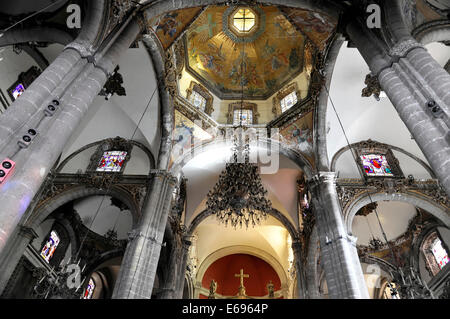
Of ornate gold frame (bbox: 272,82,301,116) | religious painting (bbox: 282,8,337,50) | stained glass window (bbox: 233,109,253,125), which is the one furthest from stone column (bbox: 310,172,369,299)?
stained glass window (bbox: 233,109,253,125)

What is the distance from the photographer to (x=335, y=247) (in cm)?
949

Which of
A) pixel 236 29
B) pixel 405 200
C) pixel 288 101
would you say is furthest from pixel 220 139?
pixel 405 200

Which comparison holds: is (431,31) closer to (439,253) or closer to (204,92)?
(439,253)

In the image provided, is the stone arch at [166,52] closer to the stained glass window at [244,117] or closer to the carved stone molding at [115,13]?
the carved stone molding at [115,13]

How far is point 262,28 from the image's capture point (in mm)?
15555

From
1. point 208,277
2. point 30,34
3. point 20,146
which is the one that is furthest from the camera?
point 208,277

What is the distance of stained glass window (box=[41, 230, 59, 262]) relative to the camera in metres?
13.0

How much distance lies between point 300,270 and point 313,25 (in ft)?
37.3

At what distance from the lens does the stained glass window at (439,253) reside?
12.2 meters

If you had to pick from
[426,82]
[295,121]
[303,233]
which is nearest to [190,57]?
[295,121]

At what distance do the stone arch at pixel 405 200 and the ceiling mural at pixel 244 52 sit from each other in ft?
24.4

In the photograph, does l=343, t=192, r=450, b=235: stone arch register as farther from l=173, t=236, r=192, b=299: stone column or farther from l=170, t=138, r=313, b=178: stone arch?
l=173, t=236, r=192, b=299: stone column

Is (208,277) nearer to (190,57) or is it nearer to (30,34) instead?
(190,57)

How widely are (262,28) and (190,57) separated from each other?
13.5 feet
